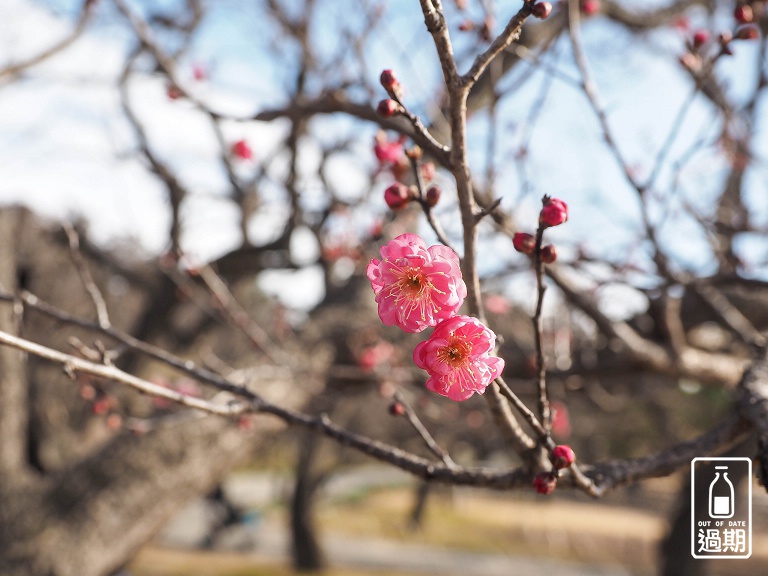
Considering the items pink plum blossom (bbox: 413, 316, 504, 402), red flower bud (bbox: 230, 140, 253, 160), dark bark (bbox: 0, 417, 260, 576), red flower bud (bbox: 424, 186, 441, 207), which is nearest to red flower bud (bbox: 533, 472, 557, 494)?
pink plum blossom (bbox: 413, 316, 504, 402)

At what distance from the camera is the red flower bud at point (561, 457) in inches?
43.0

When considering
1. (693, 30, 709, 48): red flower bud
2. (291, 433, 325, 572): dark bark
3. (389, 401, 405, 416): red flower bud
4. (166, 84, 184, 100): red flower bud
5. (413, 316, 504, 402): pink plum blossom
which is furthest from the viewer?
(291, 433, 325, 572): dark bark

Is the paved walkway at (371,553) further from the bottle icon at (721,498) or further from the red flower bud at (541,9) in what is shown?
the red flower bud at (541,9)

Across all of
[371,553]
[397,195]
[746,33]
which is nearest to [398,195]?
[397,195]

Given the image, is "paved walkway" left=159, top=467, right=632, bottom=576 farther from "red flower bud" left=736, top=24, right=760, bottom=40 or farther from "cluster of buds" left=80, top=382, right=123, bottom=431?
"red flower bud" left=736, top=24, right=760, bottom=40

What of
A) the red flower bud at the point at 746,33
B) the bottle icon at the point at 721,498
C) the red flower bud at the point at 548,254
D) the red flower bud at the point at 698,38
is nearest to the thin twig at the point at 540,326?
the red flower bud at the point at 548,254

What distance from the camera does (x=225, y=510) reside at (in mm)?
12227

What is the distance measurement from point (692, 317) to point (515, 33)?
10.3 ft

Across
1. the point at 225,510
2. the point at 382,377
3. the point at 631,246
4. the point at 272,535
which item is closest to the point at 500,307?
the point at 631,246

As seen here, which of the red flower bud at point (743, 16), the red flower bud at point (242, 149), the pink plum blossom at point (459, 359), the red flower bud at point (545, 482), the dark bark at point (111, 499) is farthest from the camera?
the red flower bud at point (242, 149)

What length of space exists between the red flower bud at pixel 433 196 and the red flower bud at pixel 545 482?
47 centimetres

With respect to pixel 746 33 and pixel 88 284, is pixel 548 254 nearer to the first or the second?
pixel 746 33

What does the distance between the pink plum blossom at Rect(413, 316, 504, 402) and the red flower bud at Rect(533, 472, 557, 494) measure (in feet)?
0.72

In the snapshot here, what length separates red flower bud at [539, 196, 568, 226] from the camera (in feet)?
3.25
